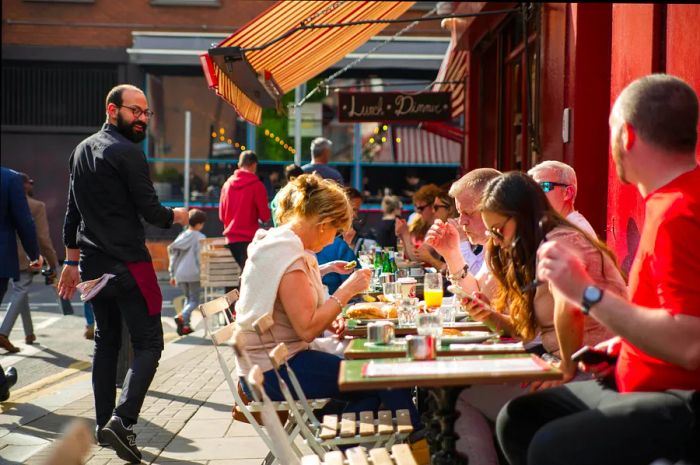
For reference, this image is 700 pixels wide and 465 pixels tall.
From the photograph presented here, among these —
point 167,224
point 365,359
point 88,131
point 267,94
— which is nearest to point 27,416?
point 167,224

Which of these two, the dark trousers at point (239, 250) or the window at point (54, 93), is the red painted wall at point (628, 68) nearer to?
the dark trousers at point (239, 250)

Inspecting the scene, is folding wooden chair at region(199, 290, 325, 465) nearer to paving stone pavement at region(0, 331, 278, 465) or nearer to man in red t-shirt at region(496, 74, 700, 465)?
paving stone pavement at region(0, 331, 278, 465)

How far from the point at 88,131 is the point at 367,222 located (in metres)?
6.78

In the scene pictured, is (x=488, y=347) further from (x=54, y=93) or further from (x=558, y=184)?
(x=54, y=93)

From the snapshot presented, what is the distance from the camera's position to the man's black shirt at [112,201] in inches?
242

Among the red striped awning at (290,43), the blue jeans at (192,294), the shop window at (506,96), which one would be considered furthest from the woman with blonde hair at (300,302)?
the blue jeans at (192,294)

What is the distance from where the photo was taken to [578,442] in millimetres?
3182

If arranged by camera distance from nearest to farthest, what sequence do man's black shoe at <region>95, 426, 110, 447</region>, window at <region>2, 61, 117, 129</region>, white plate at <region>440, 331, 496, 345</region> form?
1. white plate at <region>440, 331, 496, 345</region>
2. man's black shoe at <region>95, 426, 110, 447</region>
3. window at <region>2, 61, 117, 129</region>

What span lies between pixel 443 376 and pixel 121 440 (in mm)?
2990

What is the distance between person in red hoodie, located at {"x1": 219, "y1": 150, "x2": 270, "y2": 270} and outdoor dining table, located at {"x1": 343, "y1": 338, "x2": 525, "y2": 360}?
26.2ft

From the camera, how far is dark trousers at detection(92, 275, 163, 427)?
6.07 meters

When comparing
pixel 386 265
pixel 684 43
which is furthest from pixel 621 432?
pixel 386 265

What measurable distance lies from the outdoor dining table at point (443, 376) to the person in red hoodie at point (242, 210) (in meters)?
8.38

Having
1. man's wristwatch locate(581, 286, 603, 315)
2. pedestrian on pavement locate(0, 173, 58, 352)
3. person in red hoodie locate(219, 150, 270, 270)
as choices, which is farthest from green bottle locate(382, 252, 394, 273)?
man's wristwatch locate(581, 286, 603, 315)
